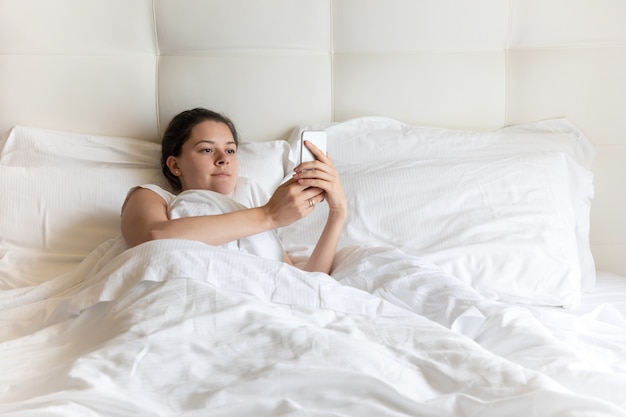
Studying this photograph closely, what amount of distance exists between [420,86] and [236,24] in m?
0.58

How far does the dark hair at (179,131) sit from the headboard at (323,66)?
182mm

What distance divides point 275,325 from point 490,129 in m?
1.27

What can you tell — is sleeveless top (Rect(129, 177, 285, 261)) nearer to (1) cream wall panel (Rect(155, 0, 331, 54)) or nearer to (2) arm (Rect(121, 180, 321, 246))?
(2) arm (Rect(121, 180, 321, 246))

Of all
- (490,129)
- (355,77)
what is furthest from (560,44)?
(355,77)

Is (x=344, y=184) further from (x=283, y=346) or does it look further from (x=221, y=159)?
(x=283, y=346)

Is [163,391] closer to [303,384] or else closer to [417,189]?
[303,384]

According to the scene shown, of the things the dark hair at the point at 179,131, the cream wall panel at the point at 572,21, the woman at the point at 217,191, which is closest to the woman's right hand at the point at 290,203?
the woman at the point at 217,191

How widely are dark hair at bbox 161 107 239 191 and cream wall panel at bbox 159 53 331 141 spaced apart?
144 millimetres

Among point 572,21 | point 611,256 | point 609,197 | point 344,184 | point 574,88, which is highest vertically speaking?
point 572,21

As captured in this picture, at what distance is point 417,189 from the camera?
198 centimetres

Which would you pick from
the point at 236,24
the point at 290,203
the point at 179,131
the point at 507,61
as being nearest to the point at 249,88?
the point at 236,24

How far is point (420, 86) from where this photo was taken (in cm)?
221

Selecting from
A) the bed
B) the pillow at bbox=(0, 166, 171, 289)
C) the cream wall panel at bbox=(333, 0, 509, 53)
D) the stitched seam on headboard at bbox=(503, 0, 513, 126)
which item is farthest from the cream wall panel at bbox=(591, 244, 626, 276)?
the pillow at bbox=(0, 166, 171, 289)

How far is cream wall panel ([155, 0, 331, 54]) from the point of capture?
214 cm
